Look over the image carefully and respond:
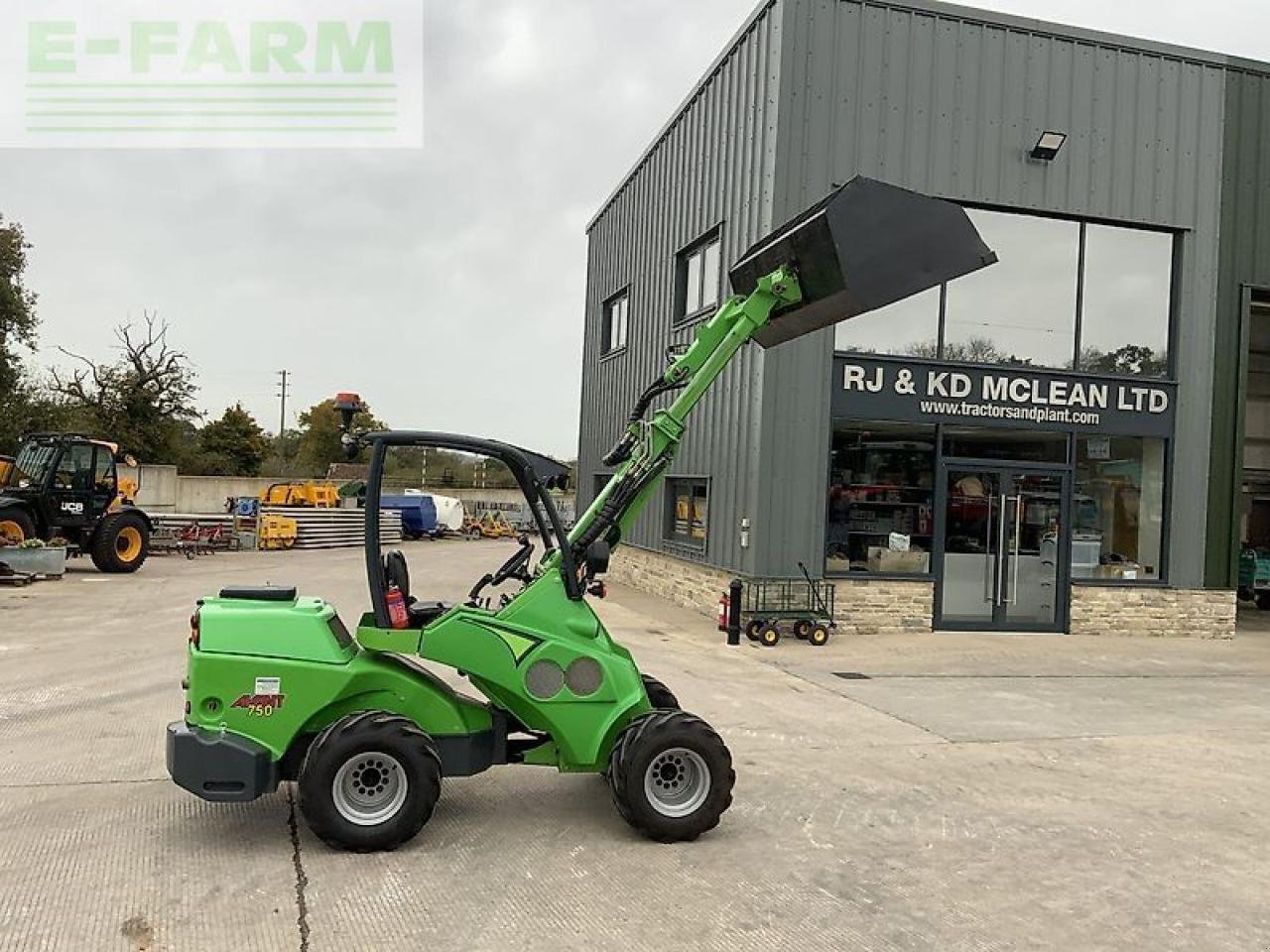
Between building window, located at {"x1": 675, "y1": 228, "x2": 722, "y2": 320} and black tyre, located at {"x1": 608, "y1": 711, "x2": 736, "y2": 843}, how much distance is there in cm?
1056

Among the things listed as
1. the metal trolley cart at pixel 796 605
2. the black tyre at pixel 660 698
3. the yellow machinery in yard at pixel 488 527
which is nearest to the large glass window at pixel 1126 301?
the metal trolley cart at pixel 796 605

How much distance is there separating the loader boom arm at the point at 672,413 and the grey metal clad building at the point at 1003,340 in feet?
23.5

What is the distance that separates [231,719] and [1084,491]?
1288 centimetres

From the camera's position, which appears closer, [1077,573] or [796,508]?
[796,508]

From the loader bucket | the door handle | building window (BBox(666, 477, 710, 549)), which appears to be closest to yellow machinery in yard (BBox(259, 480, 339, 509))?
building window (BBox(666, 477, 710, 549))

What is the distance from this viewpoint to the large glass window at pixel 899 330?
13.9 metres

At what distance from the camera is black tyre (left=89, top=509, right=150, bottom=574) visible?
19.2m

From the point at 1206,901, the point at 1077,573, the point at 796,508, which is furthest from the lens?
the point at 1077,573

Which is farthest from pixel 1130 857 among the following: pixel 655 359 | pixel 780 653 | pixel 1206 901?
pixel 655 359

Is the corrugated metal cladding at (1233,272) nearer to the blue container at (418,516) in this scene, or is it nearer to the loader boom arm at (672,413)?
the loader boom arm at (672,413)

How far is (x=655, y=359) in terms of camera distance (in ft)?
59.4

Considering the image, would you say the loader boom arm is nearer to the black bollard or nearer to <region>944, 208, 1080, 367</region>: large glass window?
the black bollard

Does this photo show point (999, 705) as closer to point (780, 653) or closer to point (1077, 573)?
point (780, 653)

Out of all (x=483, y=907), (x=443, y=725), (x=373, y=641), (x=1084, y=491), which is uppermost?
(x=1084, y=491)
